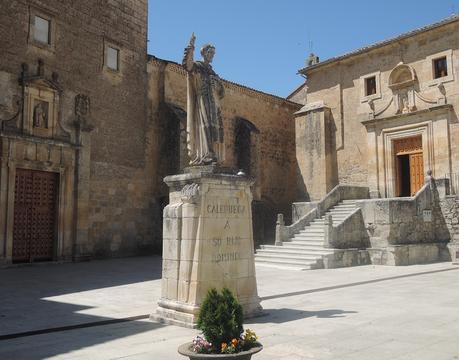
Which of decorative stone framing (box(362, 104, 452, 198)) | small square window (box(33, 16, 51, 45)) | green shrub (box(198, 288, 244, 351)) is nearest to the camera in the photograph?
green shrub (box(198, 288, 244, 351))

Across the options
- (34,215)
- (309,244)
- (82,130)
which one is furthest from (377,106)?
(34,215)

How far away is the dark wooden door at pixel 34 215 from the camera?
14440 mm

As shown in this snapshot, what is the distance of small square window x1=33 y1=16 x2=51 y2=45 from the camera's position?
15117mm

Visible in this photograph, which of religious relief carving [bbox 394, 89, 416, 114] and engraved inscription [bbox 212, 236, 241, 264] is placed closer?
engraved inscription [bbox 212, 236, 241, 264]

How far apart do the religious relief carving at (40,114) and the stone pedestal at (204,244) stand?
9653mm

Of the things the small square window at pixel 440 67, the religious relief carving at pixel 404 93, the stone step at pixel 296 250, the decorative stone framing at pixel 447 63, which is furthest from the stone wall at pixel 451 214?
the small square window at pixel 440 67

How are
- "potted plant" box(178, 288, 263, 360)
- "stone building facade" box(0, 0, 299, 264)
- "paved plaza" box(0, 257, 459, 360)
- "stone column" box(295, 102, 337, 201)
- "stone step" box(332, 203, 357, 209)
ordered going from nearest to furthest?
"potted plant" box(178, 288, 263, 360) < "paved plaza" box(0, 257, 459, 360) < "stone building facade" box(0, 0, 299, 264) < "stone step" box(332, 203, 357, 209) < "stone column" box(295, 102, 337, 201)

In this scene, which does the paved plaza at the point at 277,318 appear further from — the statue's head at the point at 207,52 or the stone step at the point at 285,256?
the statue's head at the point at 207,52

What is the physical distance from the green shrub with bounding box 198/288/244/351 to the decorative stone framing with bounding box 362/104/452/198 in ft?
53.6

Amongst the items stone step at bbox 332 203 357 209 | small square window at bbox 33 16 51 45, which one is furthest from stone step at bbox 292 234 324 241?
small square window at bbox 33 16 51 45

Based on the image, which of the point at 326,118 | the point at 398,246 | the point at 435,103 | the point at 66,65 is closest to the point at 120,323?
the point at 398,246

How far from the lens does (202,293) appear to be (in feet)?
20.4

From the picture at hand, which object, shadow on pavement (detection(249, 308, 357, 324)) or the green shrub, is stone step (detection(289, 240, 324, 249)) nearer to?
shadow on pavement (detection(249, 308, 357, 324))

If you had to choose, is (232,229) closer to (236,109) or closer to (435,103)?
(435,103)
